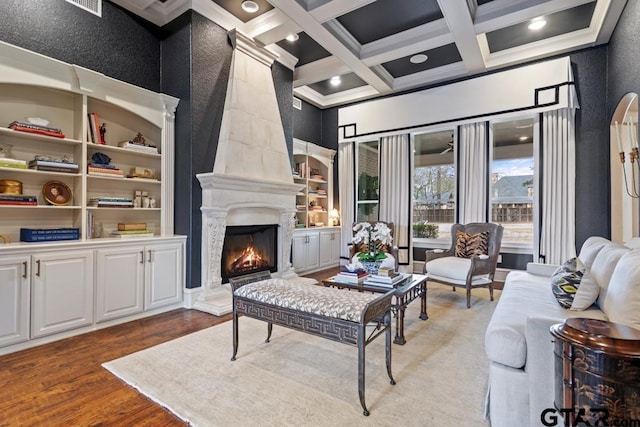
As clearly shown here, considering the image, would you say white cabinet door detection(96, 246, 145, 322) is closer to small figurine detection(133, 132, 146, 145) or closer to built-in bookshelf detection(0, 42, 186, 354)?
built-in bookshelf detection(0, 42, 186, 354)

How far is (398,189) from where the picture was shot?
5898mm

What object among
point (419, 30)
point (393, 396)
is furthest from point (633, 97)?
point (393, 396)

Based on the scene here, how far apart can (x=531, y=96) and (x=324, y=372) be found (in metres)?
4.72

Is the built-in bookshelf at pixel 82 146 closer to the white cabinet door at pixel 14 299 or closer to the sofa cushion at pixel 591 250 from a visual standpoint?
the white cabinet door at pixel 14 299

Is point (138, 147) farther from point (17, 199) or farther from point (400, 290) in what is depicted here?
point (400, 290)

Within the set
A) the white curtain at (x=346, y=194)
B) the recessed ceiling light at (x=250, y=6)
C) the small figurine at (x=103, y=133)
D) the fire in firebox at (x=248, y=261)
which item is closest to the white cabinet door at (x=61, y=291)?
the small figurine at (x=103, y=133)

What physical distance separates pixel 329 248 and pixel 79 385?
464 cm

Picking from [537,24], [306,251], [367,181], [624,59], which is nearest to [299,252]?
[306,251]

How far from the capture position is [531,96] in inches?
180

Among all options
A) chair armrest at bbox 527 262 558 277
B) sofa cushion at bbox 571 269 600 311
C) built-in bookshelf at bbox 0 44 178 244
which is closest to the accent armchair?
chair armrest at bbox 527 262 558 277

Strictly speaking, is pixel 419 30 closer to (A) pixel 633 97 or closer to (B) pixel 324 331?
(A) pixel 633 97

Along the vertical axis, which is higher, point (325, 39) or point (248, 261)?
point (325, 39)

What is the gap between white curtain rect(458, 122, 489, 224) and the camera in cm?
Answer: 511

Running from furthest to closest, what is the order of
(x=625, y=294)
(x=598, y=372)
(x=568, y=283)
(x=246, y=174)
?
(x=246, y=174), (x=568, y=283), (x=625, y=294), (x=598, y=372)
